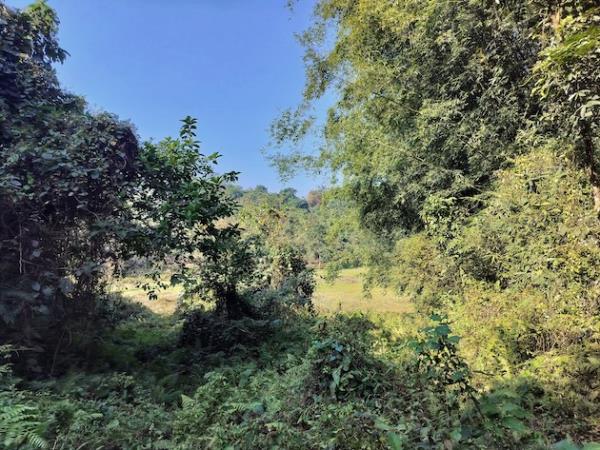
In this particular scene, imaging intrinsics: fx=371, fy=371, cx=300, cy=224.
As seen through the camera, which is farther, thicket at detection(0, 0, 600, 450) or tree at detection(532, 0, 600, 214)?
tree at detection(532, 0, 600, 214)

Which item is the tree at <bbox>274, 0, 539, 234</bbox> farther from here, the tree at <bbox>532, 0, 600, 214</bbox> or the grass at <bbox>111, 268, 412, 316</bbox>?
the grass at <bbox>111, 268, 412, 316</bbox>

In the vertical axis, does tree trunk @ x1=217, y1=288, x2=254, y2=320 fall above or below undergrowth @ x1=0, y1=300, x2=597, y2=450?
above

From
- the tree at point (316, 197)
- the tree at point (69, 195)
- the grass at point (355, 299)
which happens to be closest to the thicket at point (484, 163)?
the grass at point (355, 299)

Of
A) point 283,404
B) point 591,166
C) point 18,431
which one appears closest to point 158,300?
point 283,404

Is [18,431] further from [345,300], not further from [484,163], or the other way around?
[345,300]

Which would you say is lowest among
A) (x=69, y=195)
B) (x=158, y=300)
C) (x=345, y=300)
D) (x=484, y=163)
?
(x=69, y=195)

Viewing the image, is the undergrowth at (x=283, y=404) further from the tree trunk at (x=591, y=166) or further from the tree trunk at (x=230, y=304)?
the tree trunk at (x=591, y=166)

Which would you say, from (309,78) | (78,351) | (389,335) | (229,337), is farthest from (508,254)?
(309,78)

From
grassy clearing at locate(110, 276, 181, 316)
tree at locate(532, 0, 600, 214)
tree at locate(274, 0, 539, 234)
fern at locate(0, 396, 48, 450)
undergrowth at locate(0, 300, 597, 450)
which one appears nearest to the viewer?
fern at locate(0, 396, 48, 450)

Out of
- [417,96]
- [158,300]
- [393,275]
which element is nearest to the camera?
[417,96]

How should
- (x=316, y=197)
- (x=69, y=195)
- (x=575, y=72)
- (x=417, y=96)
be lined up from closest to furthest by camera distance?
(x=575, y=72), (x=69, y=195), (x=417, y=96), (x=316, y=197)

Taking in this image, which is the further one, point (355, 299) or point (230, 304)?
point (355, 299)

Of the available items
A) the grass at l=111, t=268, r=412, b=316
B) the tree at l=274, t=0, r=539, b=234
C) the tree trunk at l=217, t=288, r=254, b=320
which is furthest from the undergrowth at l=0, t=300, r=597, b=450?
the tree at l=274, t=0, r=539, b=234

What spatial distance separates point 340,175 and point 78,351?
696 centimetres
